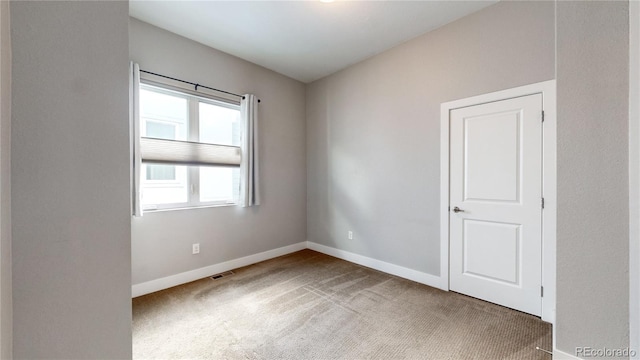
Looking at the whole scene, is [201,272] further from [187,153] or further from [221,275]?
[187,153]

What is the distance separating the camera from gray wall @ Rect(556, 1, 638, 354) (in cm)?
145

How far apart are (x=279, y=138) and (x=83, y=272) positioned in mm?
3185

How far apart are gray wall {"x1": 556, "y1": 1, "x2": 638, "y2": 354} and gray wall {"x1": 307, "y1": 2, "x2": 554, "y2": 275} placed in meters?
0.59

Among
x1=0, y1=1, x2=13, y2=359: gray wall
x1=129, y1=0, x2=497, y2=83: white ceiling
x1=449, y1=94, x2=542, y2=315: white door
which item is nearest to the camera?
x1=0, y1=1, x2=13, y2=359: gray wall

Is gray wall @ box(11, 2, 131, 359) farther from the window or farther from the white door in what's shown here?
the white door

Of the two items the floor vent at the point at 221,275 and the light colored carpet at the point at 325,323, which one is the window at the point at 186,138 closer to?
the floor vent at the point at 221,275

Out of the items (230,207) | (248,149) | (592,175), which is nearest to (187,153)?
(248,149)

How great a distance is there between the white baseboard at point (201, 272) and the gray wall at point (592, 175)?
313 cm

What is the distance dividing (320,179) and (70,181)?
3.37 m

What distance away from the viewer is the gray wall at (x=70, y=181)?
29.3 inches

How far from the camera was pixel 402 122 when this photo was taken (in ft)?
9.96
